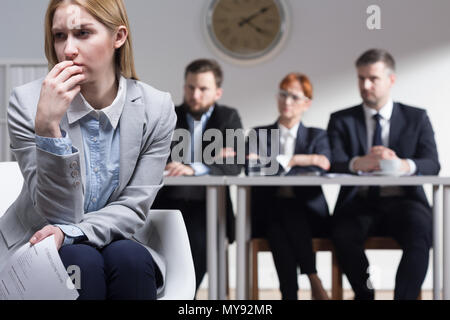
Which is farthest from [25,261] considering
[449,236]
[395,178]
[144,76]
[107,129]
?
[144,76]

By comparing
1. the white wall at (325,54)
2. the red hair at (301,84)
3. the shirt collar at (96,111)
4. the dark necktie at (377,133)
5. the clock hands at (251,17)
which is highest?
the clock hands at (251,17)

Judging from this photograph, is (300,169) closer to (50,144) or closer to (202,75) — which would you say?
(202,75)

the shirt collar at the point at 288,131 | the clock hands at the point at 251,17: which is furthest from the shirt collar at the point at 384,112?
the clock hands at the point at 251,17

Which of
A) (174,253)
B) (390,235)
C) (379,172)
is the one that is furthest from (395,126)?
(174,253)

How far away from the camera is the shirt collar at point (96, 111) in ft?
3.75

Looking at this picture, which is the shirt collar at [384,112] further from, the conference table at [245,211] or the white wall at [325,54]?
the white wall at [325,54]

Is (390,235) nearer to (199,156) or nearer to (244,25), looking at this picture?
(199,156)

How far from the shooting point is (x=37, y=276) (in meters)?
1.02

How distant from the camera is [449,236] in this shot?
7.27 ft

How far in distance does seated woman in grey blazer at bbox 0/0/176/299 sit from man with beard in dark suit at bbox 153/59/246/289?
1.17m

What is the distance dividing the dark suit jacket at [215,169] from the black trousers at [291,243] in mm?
190

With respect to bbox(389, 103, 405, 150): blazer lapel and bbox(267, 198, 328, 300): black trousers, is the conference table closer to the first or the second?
bbox(267, 198, 328, 300): black trousers

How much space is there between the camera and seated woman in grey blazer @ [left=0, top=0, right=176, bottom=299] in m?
1.05

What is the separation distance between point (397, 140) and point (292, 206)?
54cm
